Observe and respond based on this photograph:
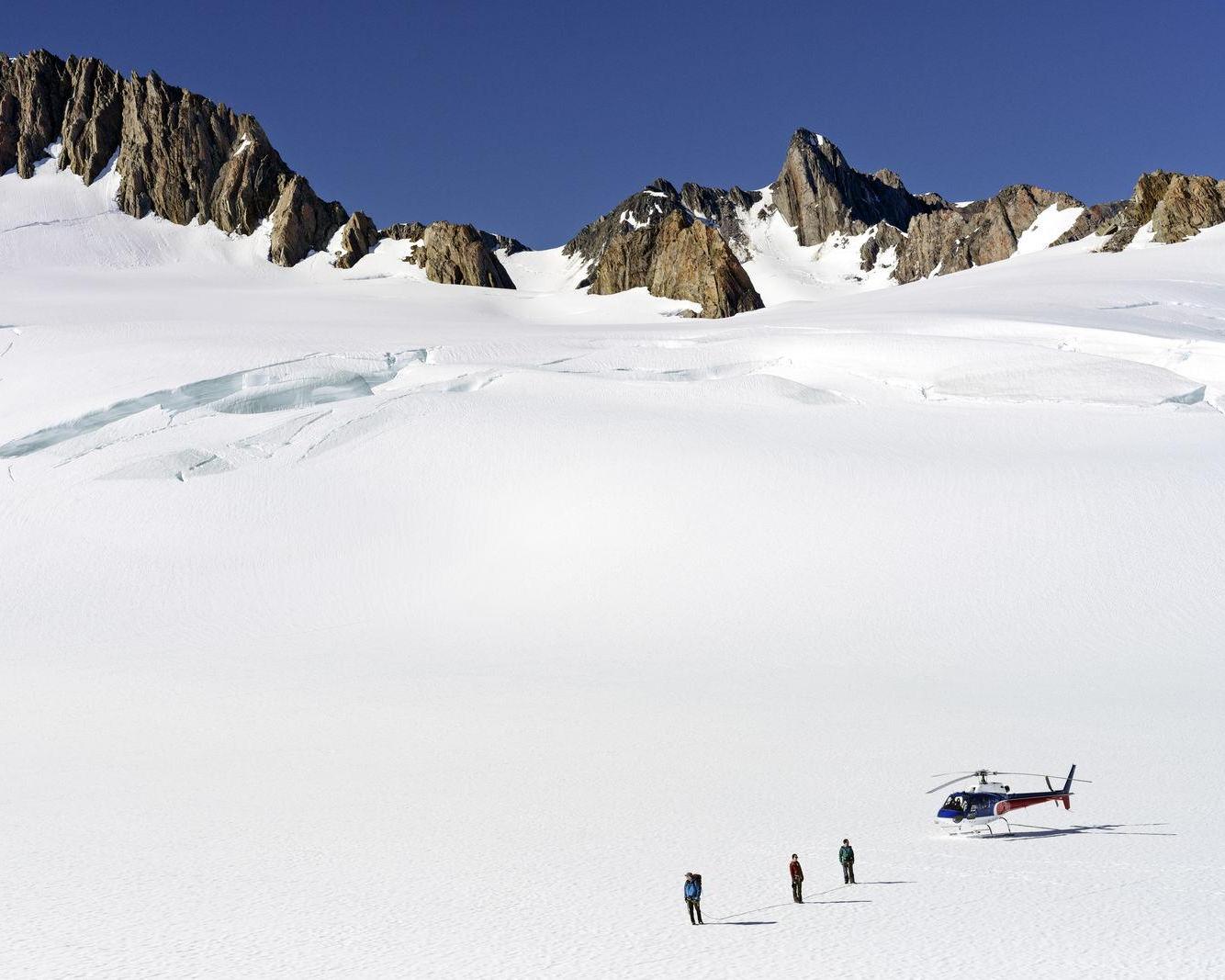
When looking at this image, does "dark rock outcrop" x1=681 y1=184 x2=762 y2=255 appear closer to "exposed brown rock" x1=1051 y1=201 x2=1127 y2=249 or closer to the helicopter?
"exposed brown rock" x1=1051 y1=201 x2=1127 y2=249

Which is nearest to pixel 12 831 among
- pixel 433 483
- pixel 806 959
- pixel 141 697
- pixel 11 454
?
pixel 141 697

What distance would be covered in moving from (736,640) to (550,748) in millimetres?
5963

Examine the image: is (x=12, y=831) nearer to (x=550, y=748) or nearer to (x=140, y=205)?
(x=550, y=748)

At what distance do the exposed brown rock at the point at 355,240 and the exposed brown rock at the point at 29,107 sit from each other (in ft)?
100

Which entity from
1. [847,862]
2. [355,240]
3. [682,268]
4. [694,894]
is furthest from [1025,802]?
[355,240]

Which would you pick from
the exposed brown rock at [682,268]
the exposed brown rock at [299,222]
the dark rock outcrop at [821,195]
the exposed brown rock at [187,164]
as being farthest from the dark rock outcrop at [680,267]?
the dark rock outcrop at [821,195]

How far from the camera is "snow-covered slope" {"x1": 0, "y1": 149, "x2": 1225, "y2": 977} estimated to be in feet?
32.1

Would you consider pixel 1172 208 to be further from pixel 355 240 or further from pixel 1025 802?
pixel 1025 802

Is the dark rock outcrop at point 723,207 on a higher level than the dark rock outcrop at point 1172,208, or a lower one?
higher

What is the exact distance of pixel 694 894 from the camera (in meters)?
9.31

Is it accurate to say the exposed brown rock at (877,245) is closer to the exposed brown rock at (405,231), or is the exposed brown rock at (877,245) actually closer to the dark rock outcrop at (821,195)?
the dark rock outcrop at (821,195)

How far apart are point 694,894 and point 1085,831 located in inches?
214

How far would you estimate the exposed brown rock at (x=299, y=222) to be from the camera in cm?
9775

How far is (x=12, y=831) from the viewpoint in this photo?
12.3 m
